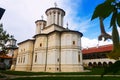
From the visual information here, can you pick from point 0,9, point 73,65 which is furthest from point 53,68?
point 0,9

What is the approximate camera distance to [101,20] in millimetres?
558

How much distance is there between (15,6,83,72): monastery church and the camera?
88.8 ft

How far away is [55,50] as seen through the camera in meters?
27.9

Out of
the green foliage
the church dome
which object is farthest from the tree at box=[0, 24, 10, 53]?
the green foliage

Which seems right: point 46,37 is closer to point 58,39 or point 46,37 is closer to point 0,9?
point 58,39

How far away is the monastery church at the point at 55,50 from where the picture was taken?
27078mm

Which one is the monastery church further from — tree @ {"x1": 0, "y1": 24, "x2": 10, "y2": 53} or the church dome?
tree @ {"x1": 0, "y1": 24, "x2": 10, "y2": 53}

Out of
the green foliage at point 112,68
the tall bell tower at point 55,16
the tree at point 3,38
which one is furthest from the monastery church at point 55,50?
the green foliage at point 112,68

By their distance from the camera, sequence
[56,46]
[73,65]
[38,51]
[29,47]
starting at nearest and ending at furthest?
[73,65], [56,46], [38,51], [29,47]

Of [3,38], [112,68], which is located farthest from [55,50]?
[112,68]

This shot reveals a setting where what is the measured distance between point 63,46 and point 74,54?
7.31 ft

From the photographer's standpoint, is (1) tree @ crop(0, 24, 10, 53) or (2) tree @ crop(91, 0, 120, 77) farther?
(1) tree @ crop(0, 24, 10, 53)

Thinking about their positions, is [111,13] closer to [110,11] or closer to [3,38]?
[110,11]

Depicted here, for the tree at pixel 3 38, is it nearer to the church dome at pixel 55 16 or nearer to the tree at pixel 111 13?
the church dome at pixel 55 16
